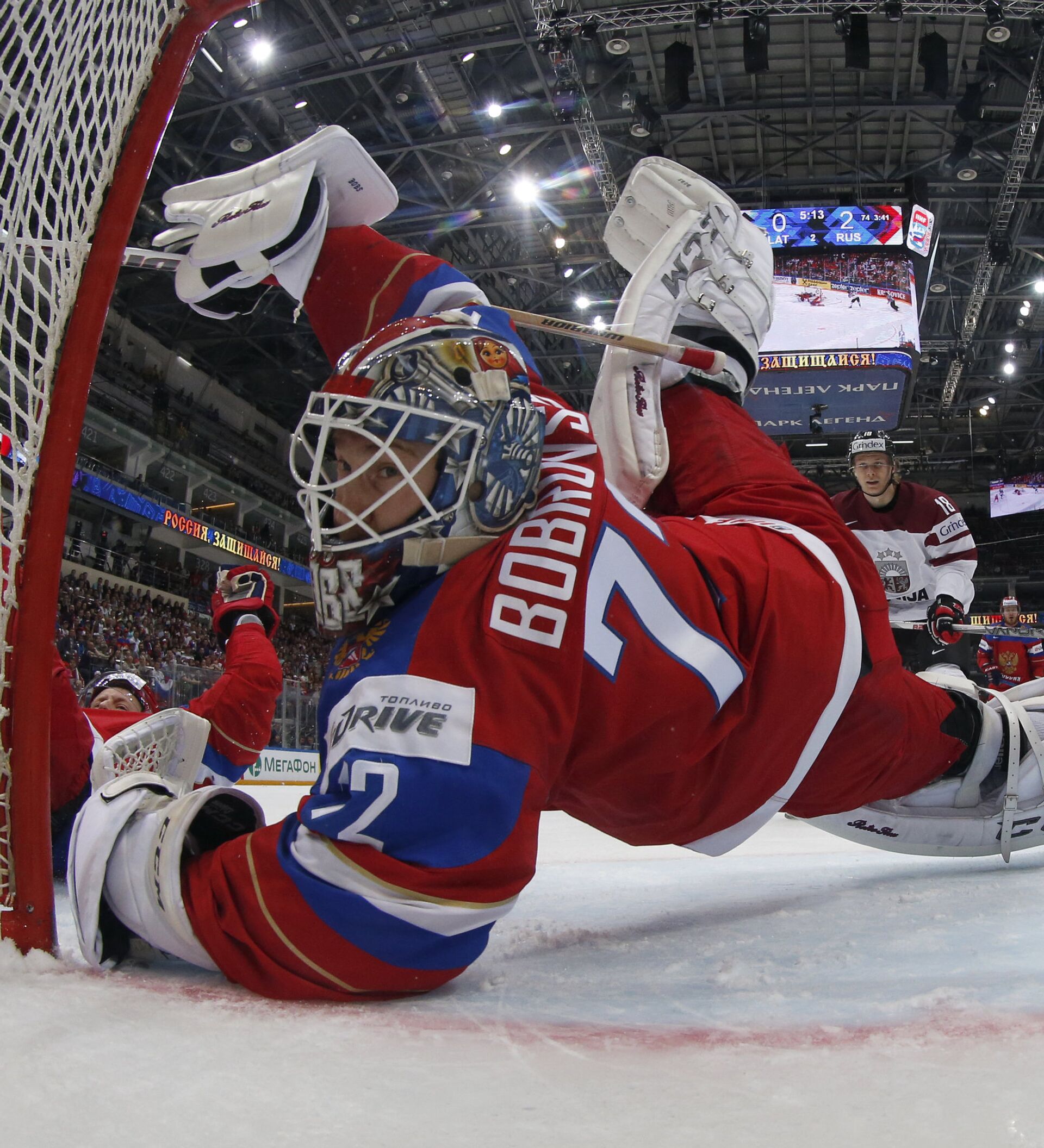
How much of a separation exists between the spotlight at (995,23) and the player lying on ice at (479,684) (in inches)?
352

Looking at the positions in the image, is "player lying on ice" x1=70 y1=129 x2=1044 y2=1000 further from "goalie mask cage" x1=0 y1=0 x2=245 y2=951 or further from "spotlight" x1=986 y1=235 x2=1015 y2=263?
"spotlight" x1=986 y1=235 x2=1015 y2=263

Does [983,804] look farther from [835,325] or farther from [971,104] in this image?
[971,104]

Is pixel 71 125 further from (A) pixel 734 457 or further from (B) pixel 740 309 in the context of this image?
(B) pixel 740 309

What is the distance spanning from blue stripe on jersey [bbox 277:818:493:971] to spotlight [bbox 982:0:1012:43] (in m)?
9.83

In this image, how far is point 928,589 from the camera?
4.22m

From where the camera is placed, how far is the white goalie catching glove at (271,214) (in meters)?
1.49

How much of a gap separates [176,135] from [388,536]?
38.9ft

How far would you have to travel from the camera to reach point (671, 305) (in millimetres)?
1760

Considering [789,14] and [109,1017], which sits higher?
[789,14]

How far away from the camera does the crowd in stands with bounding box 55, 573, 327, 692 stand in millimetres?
11805

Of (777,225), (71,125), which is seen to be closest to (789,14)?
(777,225)

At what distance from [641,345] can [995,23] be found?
9485 mm

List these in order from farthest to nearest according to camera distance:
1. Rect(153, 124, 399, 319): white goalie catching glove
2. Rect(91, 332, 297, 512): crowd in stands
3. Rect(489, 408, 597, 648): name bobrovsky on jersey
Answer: Rect(91, 332, 297, 512): crowd in stands < Rect(153, 124, 399, 319): white goalie catching glove < Rect(489, 408, 597, 648): name bobrovsky on jersey

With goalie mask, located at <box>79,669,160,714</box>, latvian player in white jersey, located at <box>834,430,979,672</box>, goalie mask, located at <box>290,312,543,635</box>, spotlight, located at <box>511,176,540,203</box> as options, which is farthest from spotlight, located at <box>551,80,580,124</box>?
goalie mask, located at <box>290,312,543,635</box>
